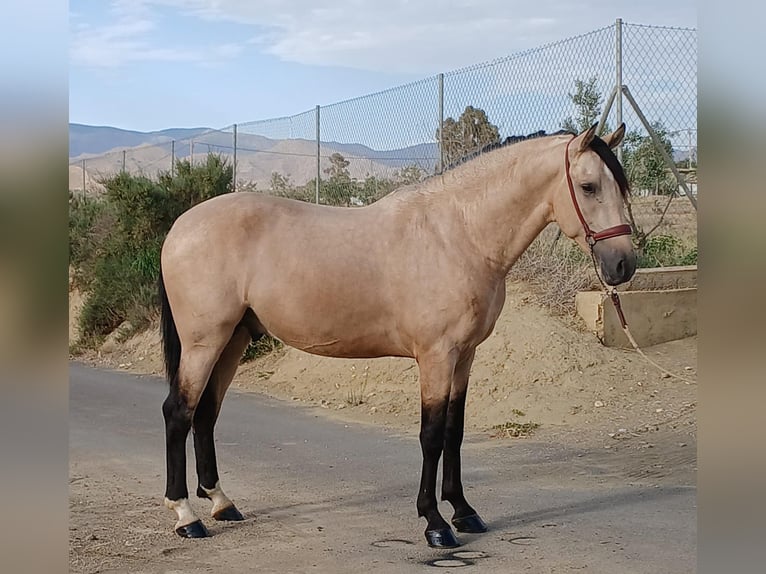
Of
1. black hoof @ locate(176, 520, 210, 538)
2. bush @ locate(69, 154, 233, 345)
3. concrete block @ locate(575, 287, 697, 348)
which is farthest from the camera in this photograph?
bush @ locate(69, 154, 233, 345)

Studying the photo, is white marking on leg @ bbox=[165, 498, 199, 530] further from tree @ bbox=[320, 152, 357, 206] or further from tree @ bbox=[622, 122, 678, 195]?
tree @ bbox=[320, 152, 357, 206]

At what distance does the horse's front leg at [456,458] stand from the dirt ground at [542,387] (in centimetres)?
256

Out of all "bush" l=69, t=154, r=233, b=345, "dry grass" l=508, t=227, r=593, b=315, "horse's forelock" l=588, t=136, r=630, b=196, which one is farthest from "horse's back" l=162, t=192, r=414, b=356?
"bush" l=69, t=154, r=233, b=345

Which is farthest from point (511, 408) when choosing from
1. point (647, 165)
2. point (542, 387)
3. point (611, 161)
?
point (611, 161)

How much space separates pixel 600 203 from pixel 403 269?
108 centimetres

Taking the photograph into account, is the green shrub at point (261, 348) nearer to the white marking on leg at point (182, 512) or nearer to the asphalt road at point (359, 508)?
the asphalt road at point (359, 508)

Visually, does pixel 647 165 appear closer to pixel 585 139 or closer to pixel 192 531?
pixel 585 139

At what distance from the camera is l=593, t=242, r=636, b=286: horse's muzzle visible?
4.07 m

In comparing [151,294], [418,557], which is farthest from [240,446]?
[151,294]

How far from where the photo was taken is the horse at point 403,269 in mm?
4277

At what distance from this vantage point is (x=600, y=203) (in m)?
4.14

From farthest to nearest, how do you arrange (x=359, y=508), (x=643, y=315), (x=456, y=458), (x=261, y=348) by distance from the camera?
(x=261, y=348)
(x=643, y=315)
(x=359, y=508)
(x=456, y=458)

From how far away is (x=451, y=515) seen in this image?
4926 millimetres
